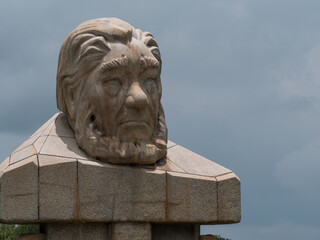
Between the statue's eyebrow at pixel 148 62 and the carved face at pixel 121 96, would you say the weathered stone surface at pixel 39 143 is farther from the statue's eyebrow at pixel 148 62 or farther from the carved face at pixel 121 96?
the statue's eyebrow at pixel 148 62

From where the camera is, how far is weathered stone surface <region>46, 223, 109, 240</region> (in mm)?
7090

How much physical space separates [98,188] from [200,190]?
1433mm

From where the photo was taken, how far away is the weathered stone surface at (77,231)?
709 cm

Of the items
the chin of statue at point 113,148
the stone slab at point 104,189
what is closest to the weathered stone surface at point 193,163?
the stone slab at point 104,189

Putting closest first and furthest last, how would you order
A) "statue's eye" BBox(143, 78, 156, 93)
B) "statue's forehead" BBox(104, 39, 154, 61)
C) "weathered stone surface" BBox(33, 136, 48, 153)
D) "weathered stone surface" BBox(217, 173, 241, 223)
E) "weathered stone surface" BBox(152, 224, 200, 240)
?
"weathered stone surface" BBox(33, 136, 48, 153)
"statue's forehead" BBox(104, 39, 154, 61)
"statue's eye" BBox(143, 78, 156, 93)
"weathered stone surface" BBox(152, 224, 200, 240)
"weathered stone surface" BBox(217, 173, 241, 223)

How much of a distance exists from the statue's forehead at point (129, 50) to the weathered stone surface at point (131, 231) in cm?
201

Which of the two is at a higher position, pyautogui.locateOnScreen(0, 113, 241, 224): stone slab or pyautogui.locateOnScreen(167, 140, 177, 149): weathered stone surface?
pyautogui.locateOnScreen(167, 140, 177, 149): weathered stone surface

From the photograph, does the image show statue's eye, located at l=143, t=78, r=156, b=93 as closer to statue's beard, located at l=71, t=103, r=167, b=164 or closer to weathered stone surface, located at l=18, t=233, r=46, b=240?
statue's beard, located at l=71, t=103, r=167, b=164

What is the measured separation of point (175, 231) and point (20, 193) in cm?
215

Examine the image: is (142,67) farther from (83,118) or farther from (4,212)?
(4,212)

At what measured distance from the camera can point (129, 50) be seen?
24.4 ft

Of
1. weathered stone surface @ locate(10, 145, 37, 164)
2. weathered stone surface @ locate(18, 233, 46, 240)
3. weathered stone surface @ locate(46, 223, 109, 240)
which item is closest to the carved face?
weathered stone surface @ locate(10, 145, 37, 164)

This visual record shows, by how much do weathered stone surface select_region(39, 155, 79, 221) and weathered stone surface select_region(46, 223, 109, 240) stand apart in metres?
0.27

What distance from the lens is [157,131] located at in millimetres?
7906
